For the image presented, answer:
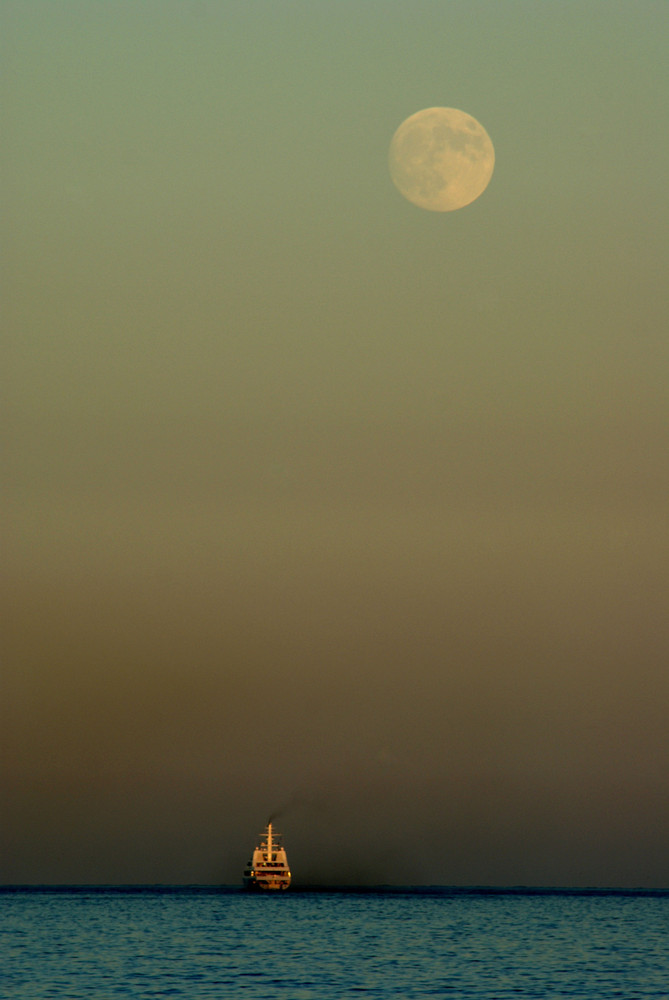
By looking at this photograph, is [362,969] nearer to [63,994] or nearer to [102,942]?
[63,994]

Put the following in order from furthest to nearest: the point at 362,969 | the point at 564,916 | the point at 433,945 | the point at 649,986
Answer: the point at 564,916 < the point at 433,945 < the point at 362,969 < the point at 649,986

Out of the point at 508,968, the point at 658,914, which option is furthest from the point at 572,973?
the point at 658,914

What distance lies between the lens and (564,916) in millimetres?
150125

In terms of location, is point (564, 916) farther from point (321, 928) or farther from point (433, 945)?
point (433, 945)

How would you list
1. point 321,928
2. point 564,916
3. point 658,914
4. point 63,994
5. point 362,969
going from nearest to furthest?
1. point 63,994
2. point 362,969
3. point 321,928
4. point 564,916
5. point 658,914

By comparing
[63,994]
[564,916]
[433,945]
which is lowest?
[63,994]

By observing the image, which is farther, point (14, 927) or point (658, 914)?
point (658, 914)

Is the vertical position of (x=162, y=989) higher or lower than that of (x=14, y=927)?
lower

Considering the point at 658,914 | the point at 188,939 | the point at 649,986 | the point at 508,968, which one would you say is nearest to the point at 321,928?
the point at 188,939

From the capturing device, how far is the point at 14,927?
4429 inches

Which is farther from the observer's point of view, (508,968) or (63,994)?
(508,968)

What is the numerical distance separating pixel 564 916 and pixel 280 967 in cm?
9145

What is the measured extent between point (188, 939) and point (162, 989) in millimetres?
37477

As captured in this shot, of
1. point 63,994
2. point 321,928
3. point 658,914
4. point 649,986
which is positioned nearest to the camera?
point 63,994
